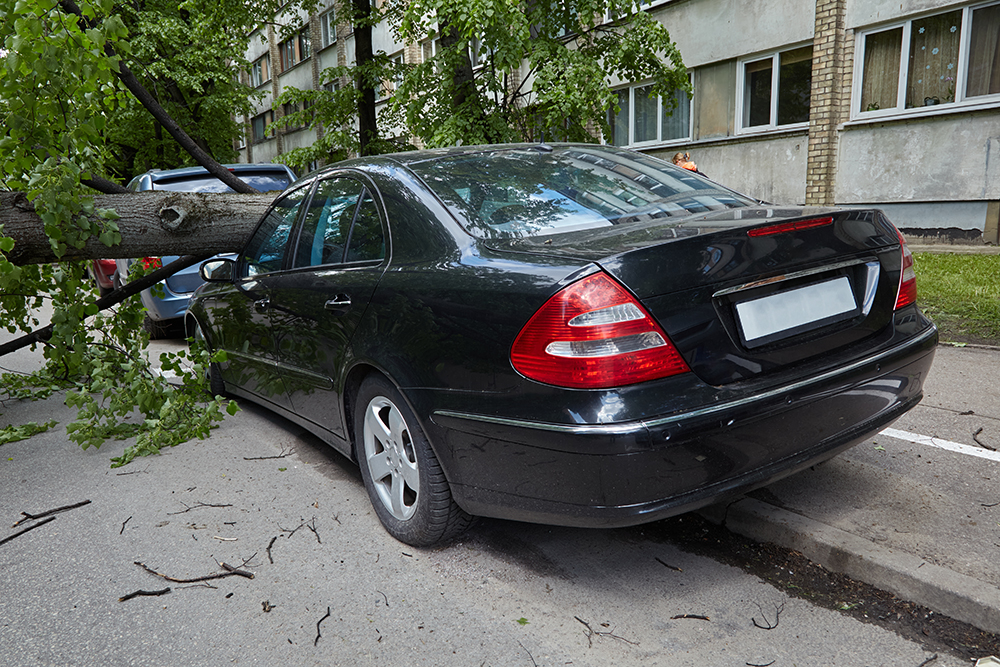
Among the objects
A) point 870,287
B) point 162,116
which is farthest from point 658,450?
point 162,116

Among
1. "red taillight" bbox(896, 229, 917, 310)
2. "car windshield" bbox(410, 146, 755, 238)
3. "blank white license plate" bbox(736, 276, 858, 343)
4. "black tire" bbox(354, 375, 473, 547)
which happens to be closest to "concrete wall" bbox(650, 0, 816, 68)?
"car windshield" bbox(410, 146, 755, 238)

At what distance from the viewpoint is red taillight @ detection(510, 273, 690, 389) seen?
2219 millimetres

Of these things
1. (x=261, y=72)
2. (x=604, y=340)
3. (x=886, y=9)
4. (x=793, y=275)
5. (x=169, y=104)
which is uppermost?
(x=261, y=72)

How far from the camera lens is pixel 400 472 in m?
3.06

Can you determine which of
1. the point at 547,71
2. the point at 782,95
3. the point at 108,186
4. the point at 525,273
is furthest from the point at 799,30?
the point at 525,273

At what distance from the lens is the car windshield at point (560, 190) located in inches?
111

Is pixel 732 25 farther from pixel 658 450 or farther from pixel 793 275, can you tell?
pixel 658 450

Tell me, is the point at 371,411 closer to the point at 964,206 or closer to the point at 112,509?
the point at 112,509

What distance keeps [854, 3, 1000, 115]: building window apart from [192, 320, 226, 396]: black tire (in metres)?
11.2

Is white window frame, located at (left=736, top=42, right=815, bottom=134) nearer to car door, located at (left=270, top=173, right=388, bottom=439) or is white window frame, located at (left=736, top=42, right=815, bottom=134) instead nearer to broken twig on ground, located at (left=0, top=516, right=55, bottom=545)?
car door, located at (left=270, top=173, right=388, bottom=439)

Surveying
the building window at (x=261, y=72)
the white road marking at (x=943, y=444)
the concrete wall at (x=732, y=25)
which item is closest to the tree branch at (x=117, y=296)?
the white road marking at (x=943, y=444)

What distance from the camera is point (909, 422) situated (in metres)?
4.09

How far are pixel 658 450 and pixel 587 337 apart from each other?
0.39 metres

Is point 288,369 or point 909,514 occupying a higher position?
point 288,369
